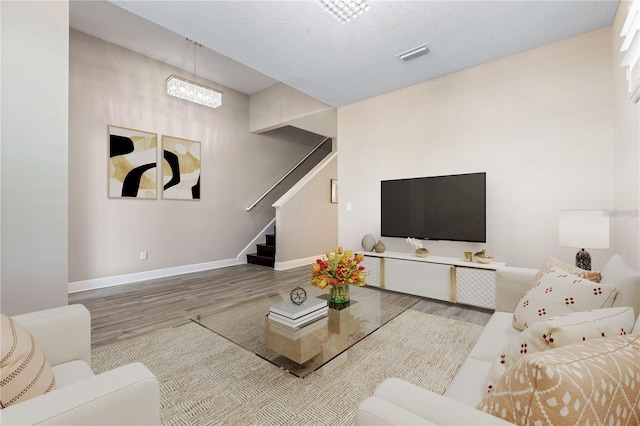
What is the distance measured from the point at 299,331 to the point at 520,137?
3070 mm

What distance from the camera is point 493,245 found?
130 inches

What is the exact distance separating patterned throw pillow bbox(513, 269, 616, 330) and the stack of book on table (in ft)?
3.75

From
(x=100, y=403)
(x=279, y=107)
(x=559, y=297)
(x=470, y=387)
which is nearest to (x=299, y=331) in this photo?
(x=470, y=387)

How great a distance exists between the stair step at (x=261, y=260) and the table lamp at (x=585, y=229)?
4224 mm

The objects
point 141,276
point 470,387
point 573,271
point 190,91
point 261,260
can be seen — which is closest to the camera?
point 470,387

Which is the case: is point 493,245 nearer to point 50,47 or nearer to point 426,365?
point 426,365

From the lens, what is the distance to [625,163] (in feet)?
7.13

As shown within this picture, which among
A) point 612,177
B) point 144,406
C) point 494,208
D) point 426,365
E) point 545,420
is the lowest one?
point 426,365

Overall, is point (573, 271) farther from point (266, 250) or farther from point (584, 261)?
point (266, 250)

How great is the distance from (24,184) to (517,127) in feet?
15.1

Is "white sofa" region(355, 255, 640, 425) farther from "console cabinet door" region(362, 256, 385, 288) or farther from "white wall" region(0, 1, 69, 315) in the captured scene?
"white wall" region(0, 1, 69, 315)

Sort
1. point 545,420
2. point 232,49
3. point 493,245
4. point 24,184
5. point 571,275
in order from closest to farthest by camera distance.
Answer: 1. point 545,420
2. point 571,275
3. point 24,184
4. point 232,49
5. point 493,245

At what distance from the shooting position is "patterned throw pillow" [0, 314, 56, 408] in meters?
0.78

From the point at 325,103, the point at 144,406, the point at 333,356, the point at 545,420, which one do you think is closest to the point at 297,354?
the point at 333,356
